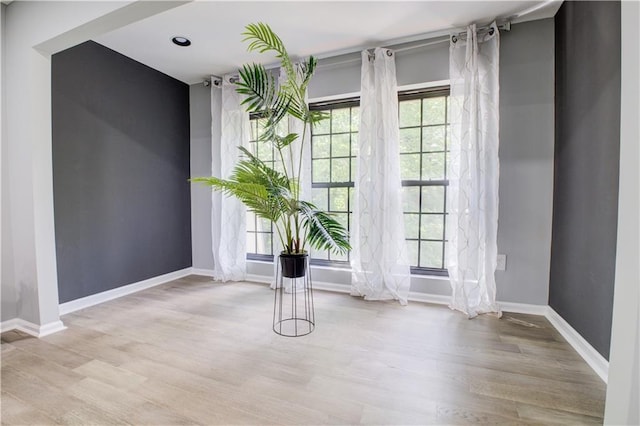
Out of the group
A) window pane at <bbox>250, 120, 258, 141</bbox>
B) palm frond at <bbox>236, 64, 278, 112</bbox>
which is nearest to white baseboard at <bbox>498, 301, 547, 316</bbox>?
palm frond at <bbox>236, 64, 278, 112</bbox>

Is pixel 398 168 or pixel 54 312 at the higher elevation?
pixel 398 168

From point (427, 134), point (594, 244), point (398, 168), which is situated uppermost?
point (427, 134)

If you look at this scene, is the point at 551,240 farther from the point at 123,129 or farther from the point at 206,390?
the point at 123,129

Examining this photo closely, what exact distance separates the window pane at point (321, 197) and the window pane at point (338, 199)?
1.9 inches

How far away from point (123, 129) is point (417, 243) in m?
3.27

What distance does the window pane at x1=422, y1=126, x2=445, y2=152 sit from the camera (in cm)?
277

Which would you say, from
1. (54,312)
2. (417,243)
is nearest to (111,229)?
(54,312)

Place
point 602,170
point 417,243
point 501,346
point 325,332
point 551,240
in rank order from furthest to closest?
point 417,243, point 551,240, point 325,332, point 501,346, point 602,170

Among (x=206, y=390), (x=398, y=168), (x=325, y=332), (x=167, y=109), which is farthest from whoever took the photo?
(x=167, y=109)

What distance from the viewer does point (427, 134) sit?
2809mm

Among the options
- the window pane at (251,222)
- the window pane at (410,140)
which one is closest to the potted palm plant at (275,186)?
the window pane at (410,140)

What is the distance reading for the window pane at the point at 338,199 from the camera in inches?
123

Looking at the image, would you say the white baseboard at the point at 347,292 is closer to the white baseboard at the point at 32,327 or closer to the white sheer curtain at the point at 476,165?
the white baseboard at the point at 32,327

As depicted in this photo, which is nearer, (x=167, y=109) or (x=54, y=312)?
(x=54, y=312)
